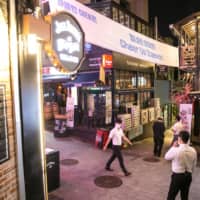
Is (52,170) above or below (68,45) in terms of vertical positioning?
below

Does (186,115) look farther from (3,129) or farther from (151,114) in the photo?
(3,129)

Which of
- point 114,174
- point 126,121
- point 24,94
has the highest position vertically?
point 24,94

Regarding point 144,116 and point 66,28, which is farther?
point 144,116

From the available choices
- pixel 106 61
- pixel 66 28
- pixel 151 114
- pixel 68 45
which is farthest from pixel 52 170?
pixel 151 114

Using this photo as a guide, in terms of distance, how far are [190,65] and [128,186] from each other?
735cm

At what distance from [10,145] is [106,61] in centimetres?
855

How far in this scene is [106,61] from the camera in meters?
12.1

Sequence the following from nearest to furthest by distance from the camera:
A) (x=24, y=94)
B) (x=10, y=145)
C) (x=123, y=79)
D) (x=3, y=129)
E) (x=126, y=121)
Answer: (x=3, y=129) → (x=10, y=145) → (x=24, y=94) → (x=126, y=121) → (x=123, y=79)

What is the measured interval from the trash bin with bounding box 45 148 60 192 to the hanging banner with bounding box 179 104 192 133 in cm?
563

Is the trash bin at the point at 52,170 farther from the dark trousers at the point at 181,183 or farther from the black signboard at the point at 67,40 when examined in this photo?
the black signboard at the point at 67,40

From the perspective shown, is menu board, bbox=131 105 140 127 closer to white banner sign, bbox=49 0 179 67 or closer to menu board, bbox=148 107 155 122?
menu board, bbox=148 107 155 122

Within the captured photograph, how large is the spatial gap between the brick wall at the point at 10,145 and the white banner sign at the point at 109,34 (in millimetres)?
1027

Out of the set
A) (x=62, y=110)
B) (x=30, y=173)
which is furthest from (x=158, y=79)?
(x=30, y=173)

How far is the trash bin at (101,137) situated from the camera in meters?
12.3
